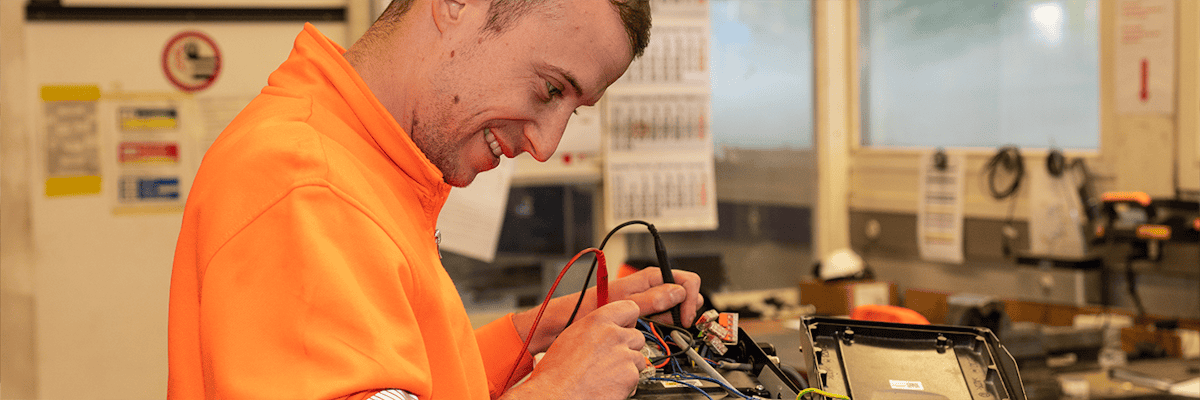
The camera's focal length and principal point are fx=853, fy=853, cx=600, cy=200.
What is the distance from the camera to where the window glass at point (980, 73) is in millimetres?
2613

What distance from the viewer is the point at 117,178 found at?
2.49 metres

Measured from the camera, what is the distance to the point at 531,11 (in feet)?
2.52

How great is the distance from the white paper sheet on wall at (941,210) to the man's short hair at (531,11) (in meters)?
2.39

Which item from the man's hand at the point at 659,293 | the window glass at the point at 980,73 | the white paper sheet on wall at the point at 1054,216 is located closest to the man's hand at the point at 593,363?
the man's hand at the point at 659,293

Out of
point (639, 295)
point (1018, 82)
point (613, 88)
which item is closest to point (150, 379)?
point (613, 88)

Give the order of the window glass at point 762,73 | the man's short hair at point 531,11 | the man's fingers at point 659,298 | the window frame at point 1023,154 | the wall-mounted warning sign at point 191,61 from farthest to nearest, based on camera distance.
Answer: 1. the window glass at point 762,73
2. the wall-mounted warning sign at point 191,61
3. the window frame at point 1023,154
4. the man's fingers at point 659,298
5. the man's short hair at point 531,11

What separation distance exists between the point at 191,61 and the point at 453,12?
6.67 ft

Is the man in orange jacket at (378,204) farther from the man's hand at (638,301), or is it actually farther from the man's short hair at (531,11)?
the man's hand at (638,301)

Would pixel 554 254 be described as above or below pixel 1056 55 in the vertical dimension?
below

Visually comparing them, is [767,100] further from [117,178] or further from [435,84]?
[435,84]

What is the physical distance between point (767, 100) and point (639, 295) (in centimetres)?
232

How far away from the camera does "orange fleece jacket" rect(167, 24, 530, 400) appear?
0.59 m

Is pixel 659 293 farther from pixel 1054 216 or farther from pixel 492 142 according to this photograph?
pixel 1054 216

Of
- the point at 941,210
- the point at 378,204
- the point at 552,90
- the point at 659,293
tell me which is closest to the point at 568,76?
the point at 552,90
